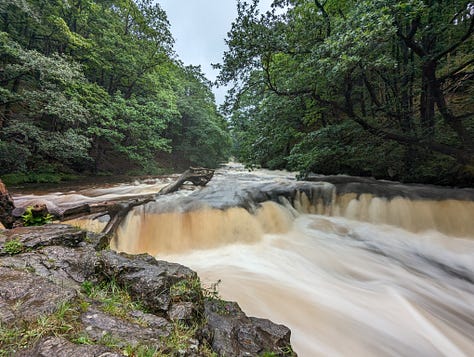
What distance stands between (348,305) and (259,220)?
2863 mm

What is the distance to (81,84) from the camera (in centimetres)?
848

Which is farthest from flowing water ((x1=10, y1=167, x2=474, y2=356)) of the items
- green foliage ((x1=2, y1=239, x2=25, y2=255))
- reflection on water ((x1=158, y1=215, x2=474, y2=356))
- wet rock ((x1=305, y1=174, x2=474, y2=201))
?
green foliage ((x1=2, y1=239, x2=25, y2=255))

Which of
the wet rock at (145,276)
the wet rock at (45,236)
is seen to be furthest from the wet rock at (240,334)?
the wet rock at (45,236)

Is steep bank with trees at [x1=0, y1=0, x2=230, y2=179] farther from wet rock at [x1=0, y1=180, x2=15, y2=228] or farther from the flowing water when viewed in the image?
wet rock at [x1=0, y1=180, x2=15, y2=228]

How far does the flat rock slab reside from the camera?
1.07 meters

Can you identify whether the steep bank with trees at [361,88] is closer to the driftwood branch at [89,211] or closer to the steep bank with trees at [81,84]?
the steep bank with trees at [81,84]

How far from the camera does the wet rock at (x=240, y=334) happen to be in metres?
1.41

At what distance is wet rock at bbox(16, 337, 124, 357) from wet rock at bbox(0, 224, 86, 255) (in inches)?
54.8

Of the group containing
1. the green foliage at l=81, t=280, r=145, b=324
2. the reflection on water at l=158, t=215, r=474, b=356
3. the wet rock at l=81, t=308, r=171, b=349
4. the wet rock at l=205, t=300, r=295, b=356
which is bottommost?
the reflection on water at l=158, t=215, r=474, b=356

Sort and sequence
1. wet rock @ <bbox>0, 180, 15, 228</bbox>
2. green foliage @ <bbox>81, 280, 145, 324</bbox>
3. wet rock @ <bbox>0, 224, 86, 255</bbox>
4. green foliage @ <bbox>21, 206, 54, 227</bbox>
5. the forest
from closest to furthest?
1. green foliage @ <bbox>81, 280, 145, 324</bbox>
2. wet rock @ <bbox>0, 224, 86, 255</bbox>
3. green foliage @ <bbox>21, 206, 54, 227</bbox>
4. wet rock @ <bbox>0, 180, 15, 228</bbox>
5. the forest

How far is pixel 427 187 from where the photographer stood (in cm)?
627

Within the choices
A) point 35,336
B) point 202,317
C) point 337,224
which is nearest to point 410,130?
point 337,224

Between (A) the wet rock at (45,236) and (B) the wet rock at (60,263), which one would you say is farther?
(A) the wet rock at (45,236)

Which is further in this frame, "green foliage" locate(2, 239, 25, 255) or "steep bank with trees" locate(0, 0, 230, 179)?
"steep bank with trees" locate(0, 0, 230, 179)
